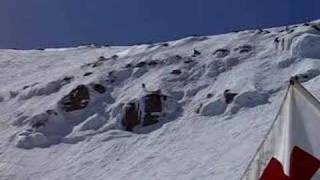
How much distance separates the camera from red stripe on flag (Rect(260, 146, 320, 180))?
8.85ft

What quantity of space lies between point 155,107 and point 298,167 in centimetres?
2009

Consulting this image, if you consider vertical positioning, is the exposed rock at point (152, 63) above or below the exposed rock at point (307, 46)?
below

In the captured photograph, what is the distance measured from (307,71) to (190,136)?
18.1ft

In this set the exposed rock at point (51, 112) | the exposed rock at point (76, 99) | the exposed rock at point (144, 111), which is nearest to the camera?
the exposed rock at point (144, 111)

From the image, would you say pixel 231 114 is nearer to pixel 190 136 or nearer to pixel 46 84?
pixel 190 136

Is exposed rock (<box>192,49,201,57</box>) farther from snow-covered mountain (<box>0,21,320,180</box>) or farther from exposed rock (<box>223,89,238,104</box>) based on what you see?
exposed rock (<box>223,89,238,104</box>)

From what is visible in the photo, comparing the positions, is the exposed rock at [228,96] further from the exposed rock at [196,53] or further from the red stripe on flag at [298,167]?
the red stripe on flag at [298,167]

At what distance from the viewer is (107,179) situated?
56.6ft

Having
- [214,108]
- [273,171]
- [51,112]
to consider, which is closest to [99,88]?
[51,112]

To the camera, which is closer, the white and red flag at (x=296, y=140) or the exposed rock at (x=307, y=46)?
the white and red flag at (x=296, y=140)

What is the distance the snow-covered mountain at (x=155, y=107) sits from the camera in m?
18.1

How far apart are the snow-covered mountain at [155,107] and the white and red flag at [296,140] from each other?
12335mm

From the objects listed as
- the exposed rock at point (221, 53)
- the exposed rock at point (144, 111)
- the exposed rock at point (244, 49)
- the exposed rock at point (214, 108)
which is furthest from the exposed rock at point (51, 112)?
the exposed rock at point (244, 49)

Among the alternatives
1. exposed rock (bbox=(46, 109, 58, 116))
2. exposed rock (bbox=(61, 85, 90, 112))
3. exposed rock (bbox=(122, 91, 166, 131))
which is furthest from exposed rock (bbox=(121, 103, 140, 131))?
exposed rock (bbox=(46, 109, 58, 116))
